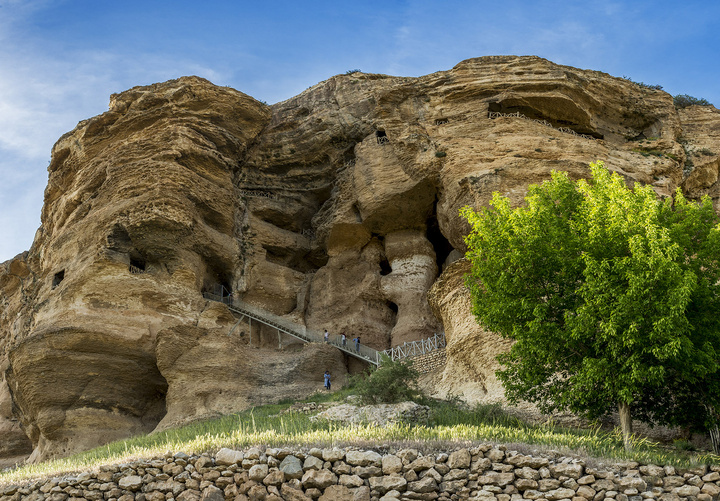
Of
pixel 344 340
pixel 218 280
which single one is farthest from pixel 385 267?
pixel 218 280

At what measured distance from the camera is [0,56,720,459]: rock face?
22.7 m

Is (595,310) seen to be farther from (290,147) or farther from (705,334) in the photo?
(290,147)

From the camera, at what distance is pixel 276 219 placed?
32812 mm

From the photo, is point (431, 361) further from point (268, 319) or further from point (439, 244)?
point (439, 244)

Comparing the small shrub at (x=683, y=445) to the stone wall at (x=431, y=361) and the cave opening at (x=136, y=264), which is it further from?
the cave opening at (x=136, y=264)

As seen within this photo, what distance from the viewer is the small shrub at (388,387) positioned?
17.0 metres

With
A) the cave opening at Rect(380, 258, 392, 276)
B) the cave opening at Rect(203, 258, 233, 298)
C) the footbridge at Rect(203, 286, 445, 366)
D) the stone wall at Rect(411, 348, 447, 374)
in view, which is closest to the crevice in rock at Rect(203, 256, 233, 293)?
the cave opening at Rect(203, 258, 233, 298)

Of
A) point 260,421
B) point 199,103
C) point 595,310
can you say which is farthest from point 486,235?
point 199,103

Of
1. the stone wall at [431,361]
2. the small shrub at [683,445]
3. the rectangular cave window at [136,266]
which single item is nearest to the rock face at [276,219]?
the rectangular cave window at [136,266]

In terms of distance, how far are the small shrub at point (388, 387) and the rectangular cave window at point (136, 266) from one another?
1179 cm

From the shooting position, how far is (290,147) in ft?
109

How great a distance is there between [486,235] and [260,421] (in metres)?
7.03

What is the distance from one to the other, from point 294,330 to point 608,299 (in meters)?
18.0

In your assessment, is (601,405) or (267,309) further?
(267,309)
